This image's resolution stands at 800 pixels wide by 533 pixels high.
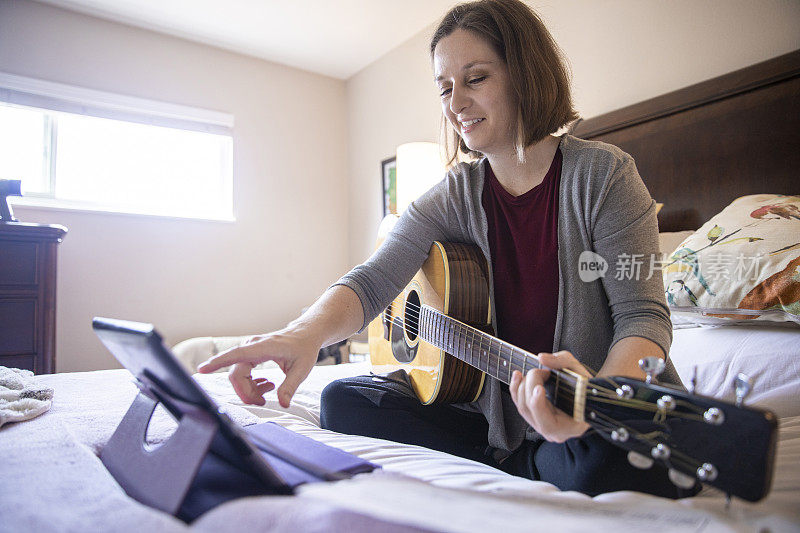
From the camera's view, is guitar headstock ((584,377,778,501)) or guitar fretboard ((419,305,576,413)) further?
guitar fretboard ((419,305,576,413))

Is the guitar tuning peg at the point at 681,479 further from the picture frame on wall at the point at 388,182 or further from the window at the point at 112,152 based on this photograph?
the window at the point at 112,152

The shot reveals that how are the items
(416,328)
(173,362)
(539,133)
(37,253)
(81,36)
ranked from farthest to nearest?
(81,36), (37,253), (416,328), (539,133), (173,362)

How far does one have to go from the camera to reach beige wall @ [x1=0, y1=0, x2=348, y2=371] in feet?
9.18

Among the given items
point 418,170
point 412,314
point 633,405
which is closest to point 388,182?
point 418,170

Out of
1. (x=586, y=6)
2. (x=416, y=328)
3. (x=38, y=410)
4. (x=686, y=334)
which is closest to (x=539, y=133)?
(x=416, y=328)

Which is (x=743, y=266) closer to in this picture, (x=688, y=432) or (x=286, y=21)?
(x=688, y=432)

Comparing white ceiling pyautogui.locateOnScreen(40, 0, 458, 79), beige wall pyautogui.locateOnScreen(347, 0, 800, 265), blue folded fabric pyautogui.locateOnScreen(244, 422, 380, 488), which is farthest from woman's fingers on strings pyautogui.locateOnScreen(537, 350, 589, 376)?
white ceiling pyautogui.locateOnScreen(40, 0, 458, 79)

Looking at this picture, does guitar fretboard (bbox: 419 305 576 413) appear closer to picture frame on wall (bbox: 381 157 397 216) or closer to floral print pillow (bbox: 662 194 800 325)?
floral print pillow (bbox: 662 194 800 325)

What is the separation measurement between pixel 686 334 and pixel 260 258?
270 cm

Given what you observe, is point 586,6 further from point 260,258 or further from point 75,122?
point 75,122

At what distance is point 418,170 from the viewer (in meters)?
2.43

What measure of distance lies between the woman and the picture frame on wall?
219 cm

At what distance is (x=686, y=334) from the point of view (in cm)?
130

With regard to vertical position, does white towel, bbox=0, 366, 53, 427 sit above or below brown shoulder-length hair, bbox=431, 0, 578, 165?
below
